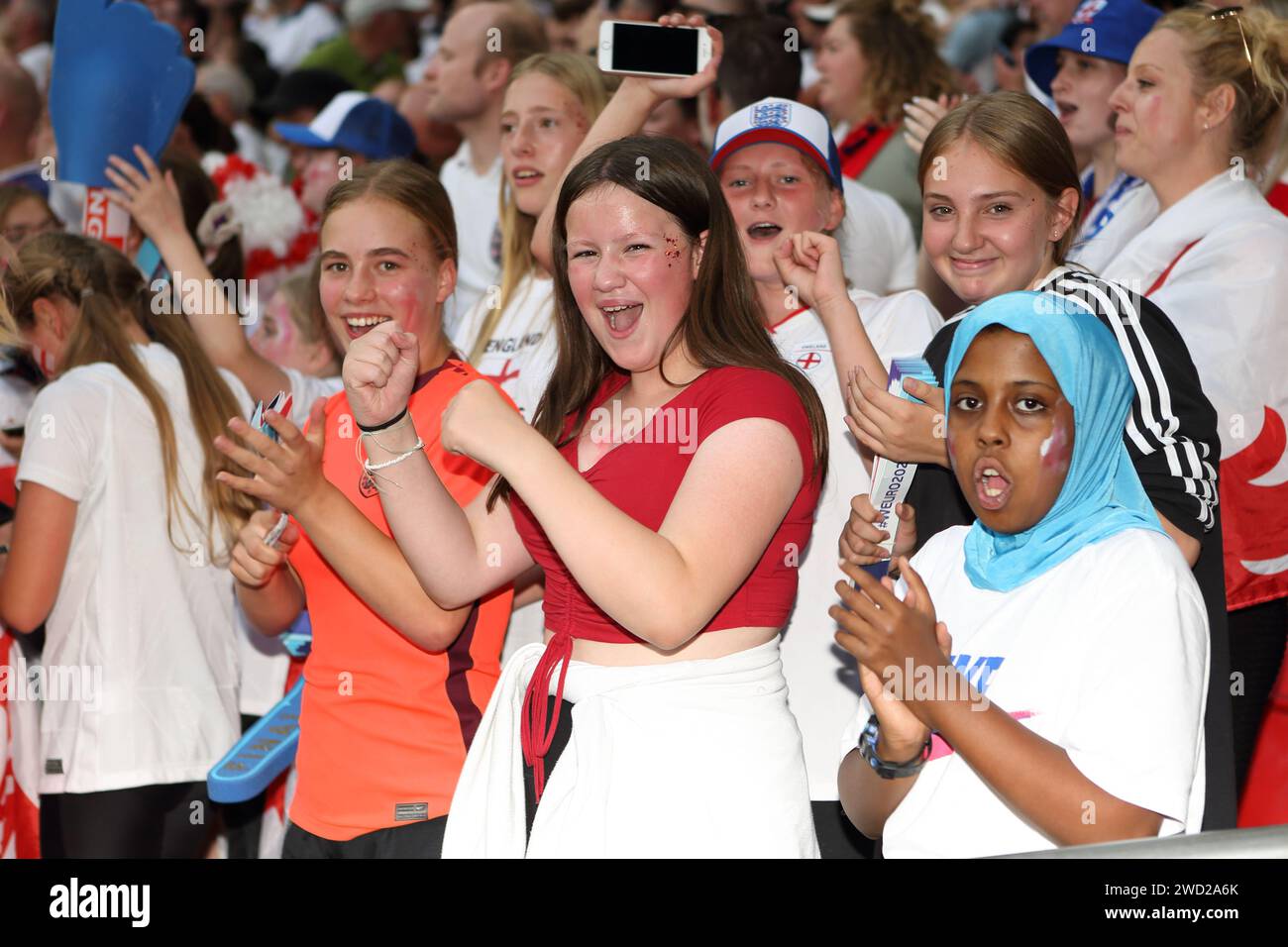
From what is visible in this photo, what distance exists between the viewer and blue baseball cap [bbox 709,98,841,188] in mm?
3344

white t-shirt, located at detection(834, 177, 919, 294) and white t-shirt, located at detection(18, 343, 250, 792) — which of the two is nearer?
white t-shirt, located at detection(18, 343, 250, 792)

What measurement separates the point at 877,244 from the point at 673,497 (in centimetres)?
231

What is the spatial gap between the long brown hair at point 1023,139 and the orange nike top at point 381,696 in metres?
1.15

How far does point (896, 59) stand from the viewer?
5191mm

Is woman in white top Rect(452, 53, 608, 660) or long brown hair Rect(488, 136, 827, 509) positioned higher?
woman in white top Rect(452, 53, 608, 660)

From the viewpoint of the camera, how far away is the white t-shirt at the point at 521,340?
351 cm

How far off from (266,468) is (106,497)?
109 cm

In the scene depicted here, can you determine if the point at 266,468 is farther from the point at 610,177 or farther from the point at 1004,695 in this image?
the point at 1004,695

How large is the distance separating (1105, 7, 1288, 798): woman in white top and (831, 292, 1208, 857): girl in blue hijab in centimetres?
106

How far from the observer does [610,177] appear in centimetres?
246

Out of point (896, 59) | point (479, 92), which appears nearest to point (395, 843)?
point (479, 92)

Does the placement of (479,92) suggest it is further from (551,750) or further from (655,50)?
(551,750)

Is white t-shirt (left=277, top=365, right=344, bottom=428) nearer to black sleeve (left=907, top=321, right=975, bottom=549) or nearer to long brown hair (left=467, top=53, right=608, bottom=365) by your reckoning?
long brown hair (left=467, top=53, right=608, bottom=365)

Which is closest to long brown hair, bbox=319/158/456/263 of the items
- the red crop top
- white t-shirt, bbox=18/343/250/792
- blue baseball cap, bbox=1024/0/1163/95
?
white t-shirt, bbox=18/343/250/792
